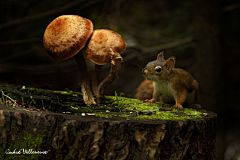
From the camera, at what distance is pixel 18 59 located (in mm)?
3502

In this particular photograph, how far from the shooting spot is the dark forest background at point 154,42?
3312 mm

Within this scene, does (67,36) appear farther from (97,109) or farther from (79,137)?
(79,137)

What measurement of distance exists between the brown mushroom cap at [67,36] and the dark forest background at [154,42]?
50.8 inches

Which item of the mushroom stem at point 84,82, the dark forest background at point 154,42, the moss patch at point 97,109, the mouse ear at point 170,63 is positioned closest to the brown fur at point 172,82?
the mouse ear at point 170,63

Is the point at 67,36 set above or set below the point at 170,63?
above

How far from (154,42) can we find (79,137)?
8.91 ft

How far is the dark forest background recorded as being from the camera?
331cm

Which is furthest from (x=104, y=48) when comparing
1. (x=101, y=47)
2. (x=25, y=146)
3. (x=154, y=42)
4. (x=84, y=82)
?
(x=154, y=42)

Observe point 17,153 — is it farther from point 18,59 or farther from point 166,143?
point 18,59

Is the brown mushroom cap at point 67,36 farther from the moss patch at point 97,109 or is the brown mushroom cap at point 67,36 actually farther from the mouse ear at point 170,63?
the mouse ear at point 170,63

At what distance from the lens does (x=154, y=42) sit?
146 inches

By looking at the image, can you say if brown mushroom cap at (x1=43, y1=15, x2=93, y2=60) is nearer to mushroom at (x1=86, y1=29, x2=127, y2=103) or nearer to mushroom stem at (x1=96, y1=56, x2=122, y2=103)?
mushroom at (x1=86, y1=29, x2=127, y2=103)

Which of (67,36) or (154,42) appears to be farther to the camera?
(154,42)

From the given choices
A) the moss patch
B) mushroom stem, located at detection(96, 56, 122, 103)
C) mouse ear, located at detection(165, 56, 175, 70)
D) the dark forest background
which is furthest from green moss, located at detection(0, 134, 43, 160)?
the dark forest background
